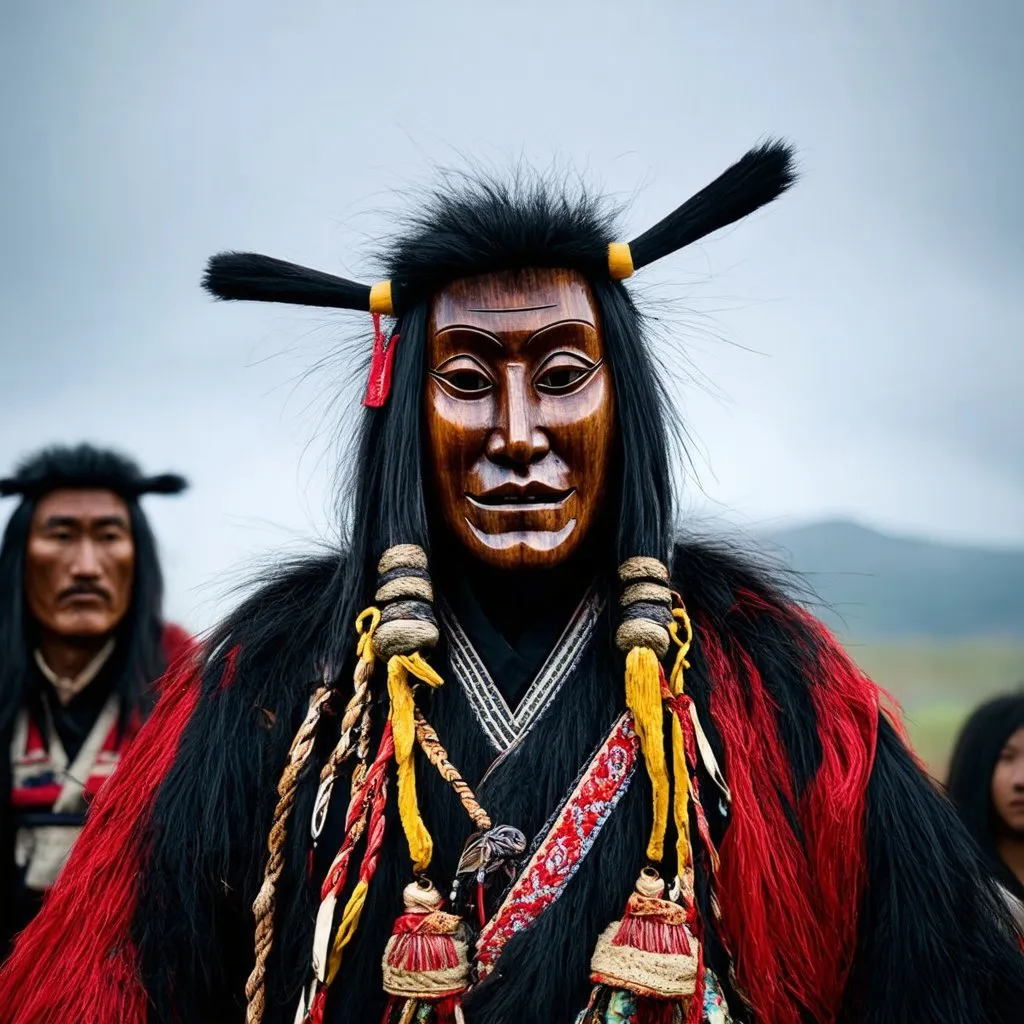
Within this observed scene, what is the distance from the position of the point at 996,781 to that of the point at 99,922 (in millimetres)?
2211

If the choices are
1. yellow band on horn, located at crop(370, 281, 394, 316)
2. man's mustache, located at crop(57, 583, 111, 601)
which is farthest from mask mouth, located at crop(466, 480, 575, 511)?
man's mustache, located at crop(57, 583, 111, 601)

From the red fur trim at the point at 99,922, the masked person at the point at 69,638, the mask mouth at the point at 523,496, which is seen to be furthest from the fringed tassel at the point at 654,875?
the masked person at the point at 69,638

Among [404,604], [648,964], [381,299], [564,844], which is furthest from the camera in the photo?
[381,299]

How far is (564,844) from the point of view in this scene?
5.22 feet

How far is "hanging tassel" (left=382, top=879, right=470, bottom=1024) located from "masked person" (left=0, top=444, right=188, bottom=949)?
71.4 inches

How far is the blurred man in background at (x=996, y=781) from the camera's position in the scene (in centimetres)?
286

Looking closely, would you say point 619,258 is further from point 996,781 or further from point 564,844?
point 996,781

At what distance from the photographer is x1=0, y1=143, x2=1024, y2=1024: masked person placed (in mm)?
1574

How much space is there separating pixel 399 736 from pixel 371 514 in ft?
1.25

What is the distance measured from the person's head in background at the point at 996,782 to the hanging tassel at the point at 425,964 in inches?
67.9

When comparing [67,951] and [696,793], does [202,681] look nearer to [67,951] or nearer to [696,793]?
[67,951]

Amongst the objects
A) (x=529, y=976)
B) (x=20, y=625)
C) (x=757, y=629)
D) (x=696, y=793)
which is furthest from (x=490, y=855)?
(x=20, y=625)

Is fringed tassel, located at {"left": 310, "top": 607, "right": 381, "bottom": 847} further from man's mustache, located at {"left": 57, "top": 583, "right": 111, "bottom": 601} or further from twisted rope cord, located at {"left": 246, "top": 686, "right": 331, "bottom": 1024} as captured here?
man's mustache, located at {"left": 57, "top": 583, "right": 111, "bottom": 601}

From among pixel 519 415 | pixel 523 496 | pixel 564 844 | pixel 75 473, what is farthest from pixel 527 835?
pixel 75 473
